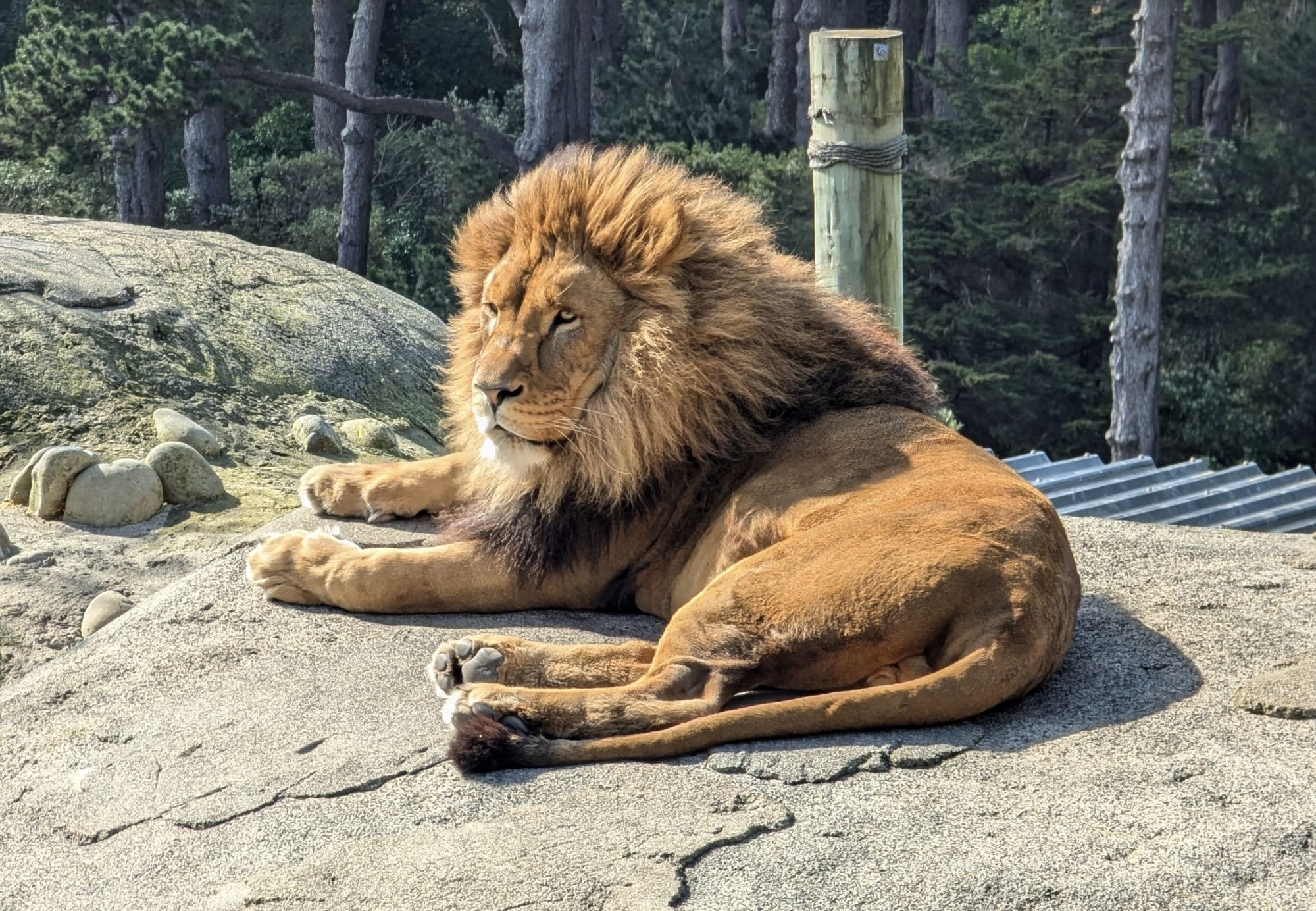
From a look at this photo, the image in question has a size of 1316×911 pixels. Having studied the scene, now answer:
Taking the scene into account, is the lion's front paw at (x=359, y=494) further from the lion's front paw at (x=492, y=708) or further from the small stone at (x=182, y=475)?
the lion's front paw at (x=492, y=708)

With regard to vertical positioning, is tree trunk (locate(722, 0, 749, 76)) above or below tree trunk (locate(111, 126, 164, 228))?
above

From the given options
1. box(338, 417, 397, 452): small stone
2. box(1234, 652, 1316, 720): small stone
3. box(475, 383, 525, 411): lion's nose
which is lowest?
box(338, 417, 397, 452): small stone

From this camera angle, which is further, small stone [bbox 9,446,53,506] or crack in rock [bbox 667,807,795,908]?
small stone [bbox 9,446,53,506]

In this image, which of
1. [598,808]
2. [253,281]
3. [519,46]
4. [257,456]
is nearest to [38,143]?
[253,281]

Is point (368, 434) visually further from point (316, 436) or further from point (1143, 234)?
point (1143, 234)

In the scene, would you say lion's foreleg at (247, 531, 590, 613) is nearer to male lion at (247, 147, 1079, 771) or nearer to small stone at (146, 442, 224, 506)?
male lion at (247, 147, 1079, 771)

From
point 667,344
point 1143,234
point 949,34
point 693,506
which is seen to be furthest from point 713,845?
point 949,34

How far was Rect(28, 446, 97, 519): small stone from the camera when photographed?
563cm

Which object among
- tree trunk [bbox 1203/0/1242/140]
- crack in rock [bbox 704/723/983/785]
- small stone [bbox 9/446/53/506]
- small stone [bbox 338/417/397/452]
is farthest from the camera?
tree trunk [bbox 1203/0/1242/140]

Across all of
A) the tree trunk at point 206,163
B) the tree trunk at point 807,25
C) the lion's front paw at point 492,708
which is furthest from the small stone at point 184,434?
the tree trunk at point 807,25

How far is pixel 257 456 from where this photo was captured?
646cm

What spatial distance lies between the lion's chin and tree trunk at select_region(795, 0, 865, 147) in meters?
16.5

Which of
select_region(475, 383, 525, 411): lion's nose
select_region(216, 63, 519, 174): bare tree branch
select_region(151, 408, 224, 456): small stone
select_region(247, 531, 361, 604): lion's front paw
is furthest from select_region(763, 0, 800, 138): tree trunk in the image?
select_region(475, 383, 525, 411): lion's nose

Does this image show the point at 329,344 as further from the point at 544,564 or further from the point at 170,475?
the point at 544,564
